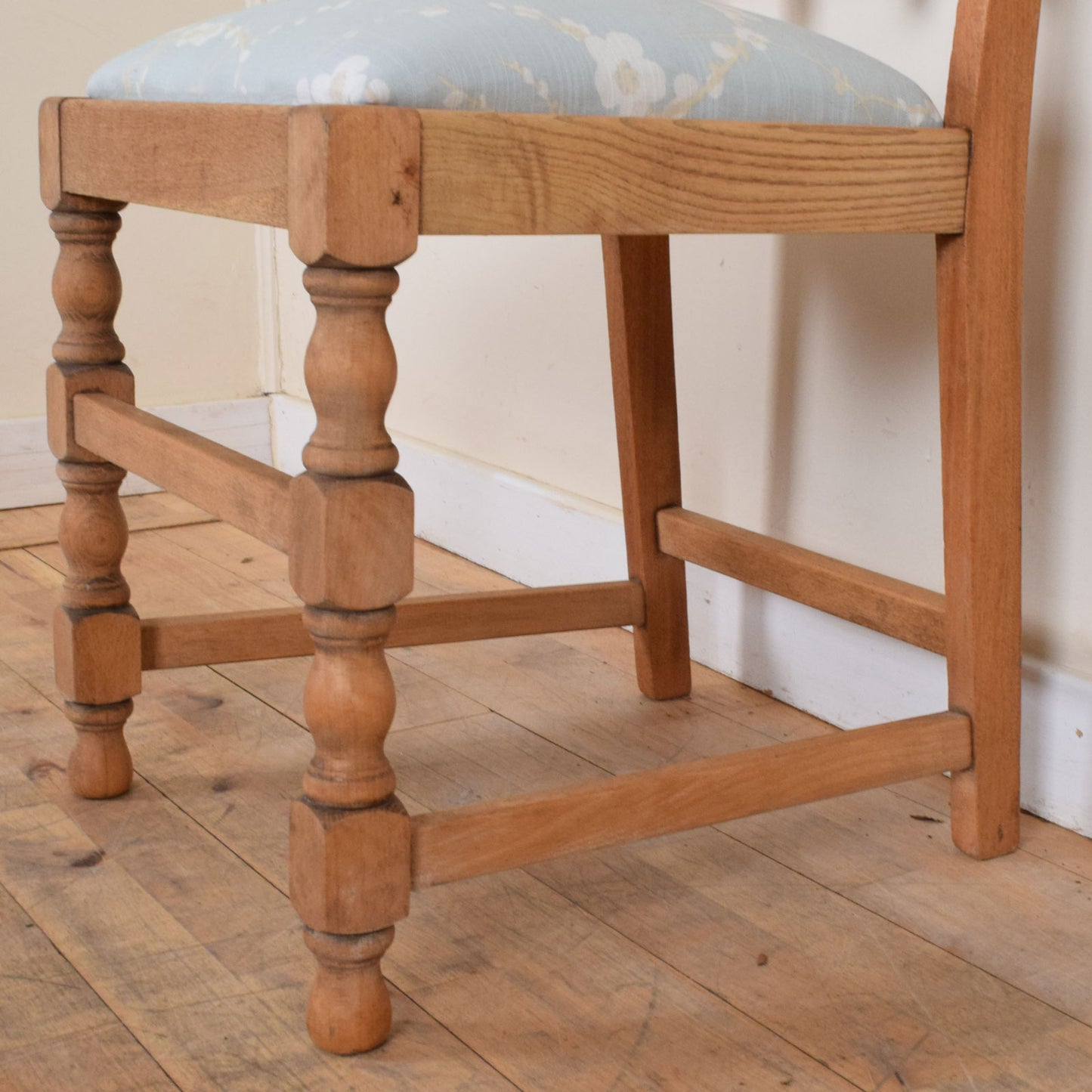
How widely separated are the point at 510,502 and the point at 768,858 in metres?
0.78

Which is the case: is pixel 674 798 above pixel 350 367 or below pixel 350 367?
below

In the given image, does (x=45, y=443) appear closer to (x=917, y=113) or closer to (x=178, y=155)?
(x=178, y=155)

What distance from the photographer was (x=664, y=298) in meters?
1.27

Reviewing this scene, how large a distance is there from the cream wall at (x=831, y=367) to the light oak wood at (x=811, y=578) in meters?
0.12

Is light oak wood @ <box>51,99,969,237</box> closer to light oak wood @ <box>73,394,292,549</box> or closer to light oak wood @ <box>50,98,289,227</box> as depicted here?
light oak wood @ <box>50,98,289,227</box>

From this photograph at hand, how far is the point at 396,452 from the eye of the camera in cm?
79

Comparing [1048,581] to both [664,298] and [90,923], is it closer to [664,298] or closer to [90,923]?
[664,298]

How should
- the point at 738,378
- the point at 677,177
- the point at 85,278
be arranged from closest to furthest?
the point at 677,177 < the point at 85,278 < the point at 738,378

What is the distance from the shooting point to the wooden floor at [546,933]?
0.80 m

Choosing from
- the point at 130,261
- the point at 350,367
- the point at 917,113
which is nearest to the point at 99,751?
the point at 350,367

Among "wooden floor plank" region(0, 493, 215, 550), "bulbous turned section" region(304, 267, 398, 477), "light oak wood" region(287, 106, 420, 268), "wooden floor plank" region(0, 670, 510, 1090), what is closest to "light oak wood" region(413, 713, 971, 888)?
"wooden floor plank" region(0, 670, 510, 1090)

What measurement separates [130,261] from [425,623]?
3.99 ft

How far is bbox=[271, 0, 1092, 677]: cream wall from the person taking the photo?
3.59 ft

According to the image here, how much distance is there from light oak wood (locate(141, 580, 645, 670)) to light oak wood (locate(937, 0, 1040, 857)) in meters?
0.35
